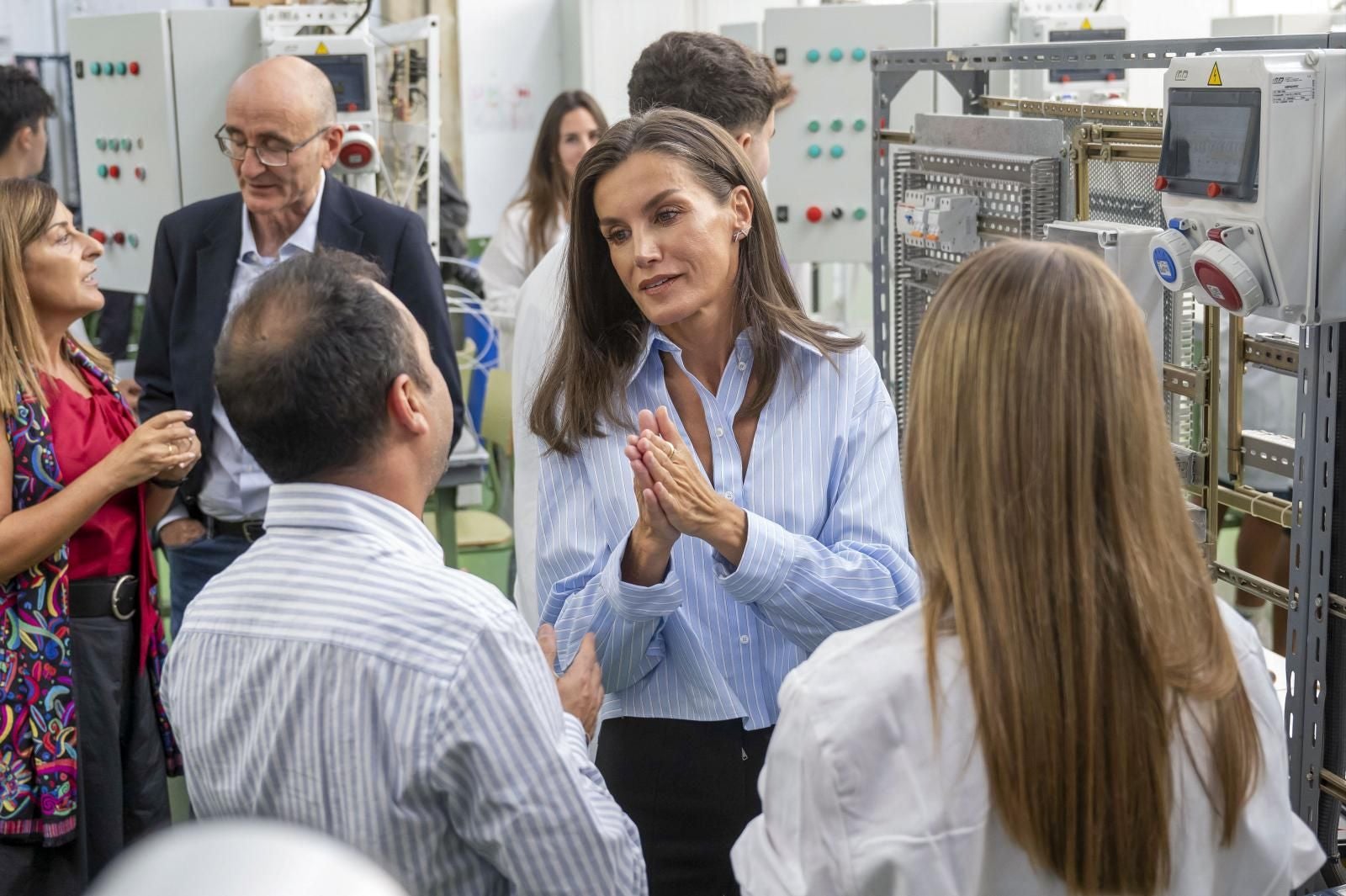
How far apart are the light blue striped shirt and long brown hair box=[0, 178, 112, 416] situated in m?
0.94

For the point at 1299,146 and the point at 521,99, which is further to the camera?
the point at 521,99

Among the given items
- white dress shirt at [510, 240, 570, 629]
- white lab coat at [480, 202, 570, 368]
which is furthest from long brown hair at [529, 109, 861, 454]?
white lab coat at [480, 202, 570, 368]

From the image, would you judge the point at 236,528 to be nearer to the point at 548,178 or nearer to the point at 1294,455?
the point at 1294,455

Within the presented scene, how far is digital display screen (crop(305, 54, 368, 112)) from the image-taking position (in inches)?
132

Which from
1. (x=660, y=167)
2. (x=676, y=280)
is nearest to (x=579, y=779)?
(x=676, y=280)

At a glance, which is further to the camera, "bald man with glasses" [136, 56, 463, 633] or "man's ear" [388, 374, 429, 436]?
"bald man with glasses" [136, 56, 463, 633]

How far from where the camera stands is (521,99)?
688 centimetres

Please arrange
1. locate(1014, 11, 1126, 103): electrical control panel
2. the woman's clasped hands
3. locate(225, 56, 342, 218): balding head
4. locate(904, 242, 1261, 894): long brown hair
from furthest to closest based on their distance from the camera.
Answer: locate(1014, 11, 1126, 103): electrical control panel
locate(225, 56, 342, 218): balding head
the woman's clasped hands
locate(904, 242, 1261, 894): long brown hair

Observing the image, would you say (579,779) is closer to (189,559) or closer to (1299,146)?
(1299,146)

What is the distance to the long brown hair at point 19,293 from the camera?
2043mm

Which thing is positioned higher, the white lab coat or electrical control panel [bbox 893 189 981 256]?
electrical control panel [bbox 893 189 981 256]

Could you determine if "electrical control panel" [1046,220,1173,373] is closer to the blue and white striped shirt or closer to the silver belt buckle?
the blue and white striped shirt

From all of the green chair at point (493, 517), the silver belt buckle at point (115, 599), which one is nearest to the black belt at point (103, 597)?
the silver belt buckle at point (115, 599)

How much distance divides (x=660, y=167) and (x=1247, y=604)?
3.33 meters
